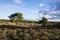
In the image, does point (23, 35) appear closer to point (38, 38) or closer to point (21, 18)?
point (38, 38)

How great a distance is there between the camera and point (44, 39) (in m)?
16.8

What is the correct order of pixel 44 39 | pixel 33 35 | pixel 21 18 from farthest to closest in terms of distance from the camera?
pixel 21 18, pixel 33 35, pixel 44 39

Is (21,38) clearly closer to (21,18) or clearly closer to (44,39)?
(44,39)

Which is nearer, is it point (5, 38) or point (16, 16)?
point (5, 38)

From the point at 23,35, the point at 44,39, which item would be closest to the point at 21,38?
the point at 23,35

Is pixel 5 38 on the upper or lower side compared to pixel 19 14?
lower

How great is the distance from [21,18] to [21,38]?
126 ft

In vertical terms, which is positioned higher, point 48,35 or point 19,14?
point 19,14

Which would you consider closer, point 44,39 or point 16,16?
point 44,39

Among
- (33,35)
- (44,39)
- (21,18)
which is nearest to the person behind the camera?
(44,39)

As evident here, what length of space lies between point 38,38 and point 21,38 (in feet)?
5.02

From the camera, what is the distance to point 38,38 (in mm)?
Result: 17188

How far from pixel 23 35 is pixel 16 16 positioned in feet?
127

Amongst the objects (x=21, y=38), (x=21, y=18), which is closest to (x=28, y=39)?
(x=21, y=38)
